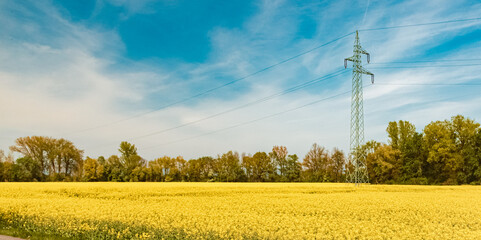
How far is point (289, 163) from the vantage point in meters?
84.0

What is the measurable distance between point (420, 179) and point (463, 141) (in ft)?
46.3

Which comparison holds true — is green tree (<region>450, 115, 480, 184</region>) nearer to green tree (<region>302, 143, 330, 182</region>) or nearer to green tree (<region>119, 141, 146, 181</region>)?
green tree (<region>302, 143, 330, 182</region>)

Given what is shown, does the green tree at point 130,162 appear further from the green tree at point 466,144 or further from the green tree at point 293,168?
the green tree at point 466,144

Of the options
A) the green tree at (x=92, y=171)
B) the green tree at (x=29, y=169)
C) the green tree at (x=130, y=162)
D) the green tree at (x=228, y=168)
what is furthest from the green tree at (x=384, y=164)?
the green tree at (x=29, y=169)

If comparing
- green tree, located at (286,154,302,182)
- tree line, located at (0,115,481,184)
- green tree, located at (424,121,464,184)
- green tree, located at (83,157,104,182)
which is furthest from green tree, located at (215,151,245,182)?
green tree, located at (424,121,464,184)

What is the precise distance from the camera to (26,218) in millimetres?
15562

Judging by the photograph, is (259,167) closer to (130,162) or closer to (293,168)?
(293,168)

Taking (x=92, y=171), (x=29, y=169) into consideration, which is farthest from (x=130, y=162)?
(x=29, y=169)

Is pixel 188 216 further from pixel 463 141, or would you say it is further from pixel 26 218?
pixel 463 141

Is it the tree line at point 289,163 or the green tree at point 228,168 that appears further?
the green tree at point 228,168

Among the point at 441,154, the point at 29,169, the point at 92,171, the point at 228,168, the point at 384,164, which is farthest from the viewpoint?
the point at 228,168

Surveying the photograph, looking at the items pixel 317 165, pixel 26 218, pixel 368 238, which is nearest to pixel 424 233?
pixel 368 238

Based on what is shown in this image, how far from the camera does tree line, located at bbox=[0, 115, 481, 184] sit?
65.7 m

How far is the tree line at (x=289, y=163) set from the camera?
65688 millimetres
